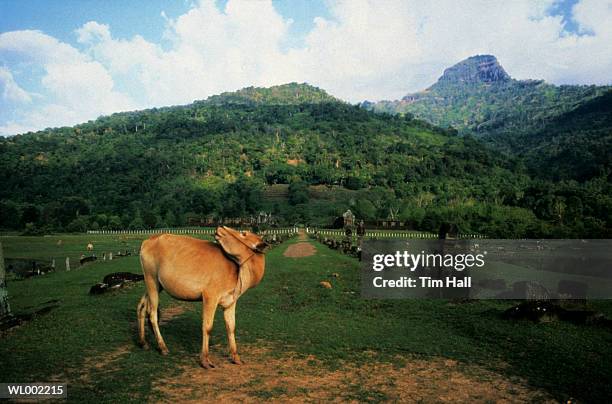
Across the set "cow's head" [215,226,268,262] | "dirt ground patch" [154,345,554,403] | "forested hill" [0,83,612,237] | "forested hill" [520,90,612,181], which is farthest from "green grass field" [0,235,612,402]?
"forested hill" [520,90,612,181]

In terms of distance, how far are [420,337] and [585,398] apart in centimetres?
421

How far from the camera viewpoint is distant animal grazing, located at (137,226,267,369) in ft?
25.4

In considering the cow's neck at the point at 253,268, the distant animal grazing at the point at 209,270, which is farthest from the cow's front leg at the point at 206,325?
the cow's neck at the point at 253,268

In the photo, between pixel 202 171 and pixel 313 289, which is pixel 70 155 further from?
pixel 313 289

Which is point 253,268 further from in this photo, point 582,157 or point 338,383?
point 582,157

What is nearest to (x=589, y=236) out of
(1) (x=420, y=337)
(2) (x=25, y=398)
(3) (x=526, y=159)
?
(1) (x=420, y=337)

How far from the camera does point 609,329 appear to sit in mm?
11172

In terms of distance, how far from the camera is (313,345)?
9688 millimetres

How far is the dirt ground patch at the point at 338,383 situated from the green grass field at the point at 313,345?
0.05 metres

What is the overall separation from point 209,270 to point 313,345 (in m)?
3.42

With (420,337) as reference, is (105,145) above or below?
above

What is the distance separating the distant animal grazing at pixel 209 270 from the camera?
7.74 m

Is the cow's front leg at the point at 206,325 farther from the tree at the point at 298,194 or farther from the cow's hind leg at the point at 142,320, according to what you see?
the tree at the point at 298,194

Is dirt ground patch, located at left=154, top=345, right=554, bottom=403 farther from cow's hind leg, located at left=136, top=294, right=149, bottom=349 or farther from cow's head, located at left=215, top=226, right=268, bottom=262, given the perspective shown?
cow's head, located at left=215, top=226, right=268, bottom=262
